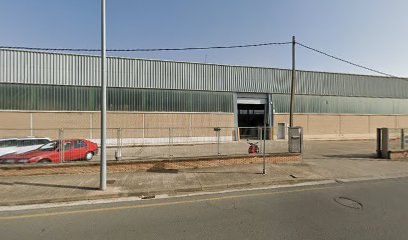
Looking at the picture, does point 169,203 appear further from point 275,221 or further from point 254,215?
point 275,221

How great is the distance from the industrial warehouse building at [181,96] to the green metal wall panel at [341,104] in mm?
118

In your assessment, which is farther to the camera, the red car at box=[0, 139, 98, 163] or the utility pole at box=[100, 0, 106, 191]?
the red car at box=[0, 139, 98, 163]

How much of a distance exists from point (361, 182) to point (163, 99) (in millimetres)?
16980

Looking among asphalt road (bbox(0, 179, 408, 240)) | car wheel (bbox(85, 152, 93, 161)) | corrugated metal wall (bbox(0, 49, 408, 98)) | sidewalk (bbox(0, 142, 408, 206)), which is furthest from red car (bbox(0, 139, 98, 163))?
corrugated metal wall (bbox(0, 49, 408, 98))

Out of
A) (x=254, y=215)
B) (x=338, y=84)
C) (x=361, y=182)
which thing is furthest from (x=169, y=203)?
(x=338, y=84)

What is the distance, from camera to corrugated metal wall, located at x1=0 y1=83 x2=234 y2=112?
18.2 m

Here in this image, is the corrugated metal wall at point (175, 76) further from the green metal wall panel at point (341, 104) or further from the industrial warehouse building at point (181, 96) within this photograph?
the green metal wall panel at point (341, 104)

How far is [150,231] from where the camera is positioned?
421 cm

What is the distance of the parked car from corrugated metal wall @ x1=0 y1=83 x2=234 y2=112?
25.3 ft

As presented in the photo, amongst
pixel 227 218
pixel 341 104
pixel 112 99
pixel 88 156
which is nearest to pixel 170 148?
pixel 88 156

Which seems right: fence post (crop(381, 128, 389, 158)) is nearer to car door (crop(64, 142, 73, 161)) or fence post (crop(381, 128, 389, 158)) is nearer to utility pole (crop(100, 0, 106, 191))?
utility pole (crop(100, 0, 106, 191))

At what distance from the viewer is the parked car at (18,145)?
11.1 m

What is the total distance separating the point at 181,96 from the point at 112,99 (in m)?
6.43

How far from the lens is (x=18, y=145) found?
1154 cm
